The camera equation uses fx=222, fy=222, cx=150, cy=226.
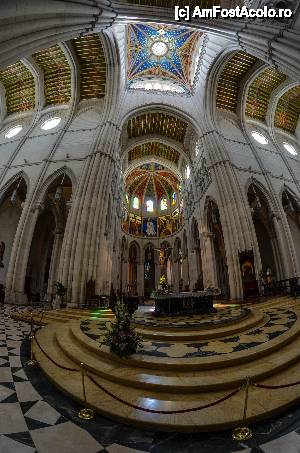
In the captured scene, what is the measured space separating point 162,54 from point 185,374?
2386 cm

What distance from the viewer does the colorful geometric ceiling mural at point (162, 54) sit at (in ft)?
59.7

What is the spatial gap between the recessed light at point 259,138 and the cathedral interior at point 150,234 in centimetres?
28

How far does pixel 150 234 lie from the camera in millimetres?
31453

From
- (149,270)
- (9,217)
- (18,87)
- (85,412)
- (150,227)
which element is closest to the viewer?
(85,412)

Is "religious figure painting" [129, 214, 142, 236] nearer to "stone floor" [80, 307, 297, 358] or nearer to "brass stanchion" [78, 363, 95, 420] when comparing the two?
"stone floor" [80, 307, 297, 358]

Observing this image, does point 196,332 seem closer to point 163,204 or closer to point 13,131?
point 13,131

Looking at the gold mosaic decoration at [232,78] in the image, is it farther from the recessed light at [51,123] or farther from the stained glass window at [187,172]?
the recessed light at [51,123]

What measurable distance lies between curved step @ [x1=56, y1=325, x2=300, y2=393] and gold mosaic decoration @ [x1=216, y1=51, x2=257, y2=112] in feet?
64.5

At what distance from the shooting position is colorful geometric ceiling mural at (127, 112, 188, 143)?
21.4m

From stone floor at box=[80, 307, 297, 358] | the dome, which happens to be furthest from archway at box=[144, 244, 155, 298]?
stone floor at box=[80, 307, 297, 358]

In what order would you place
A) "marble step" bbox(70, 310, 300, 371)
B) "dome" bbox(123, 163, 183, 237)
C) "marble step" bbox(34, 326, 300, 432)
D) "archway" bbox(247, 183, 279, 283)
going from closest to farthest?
1. "marble step" bbox(34, 326, 300, 432)
2. "marble step" bbox(70, 310, 300, 371)
3. "archway" bbox(247, 183, 279, 283)
4. "dome" bbox(123, 163, 183, 237)

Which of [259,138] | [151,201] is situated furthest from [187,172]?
[151,201]

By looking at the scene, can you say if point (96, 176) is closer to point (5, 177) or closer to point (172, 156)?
point (5, 177)

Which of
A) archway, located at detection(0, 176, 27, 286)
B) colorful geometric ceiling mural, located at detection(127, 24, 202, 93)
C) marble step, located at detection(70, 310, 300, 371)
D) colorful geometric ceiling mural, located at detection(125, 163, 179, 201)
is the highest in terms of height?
colorful geometric ceiling mural, located at detection(127, 24, 202, 93)
